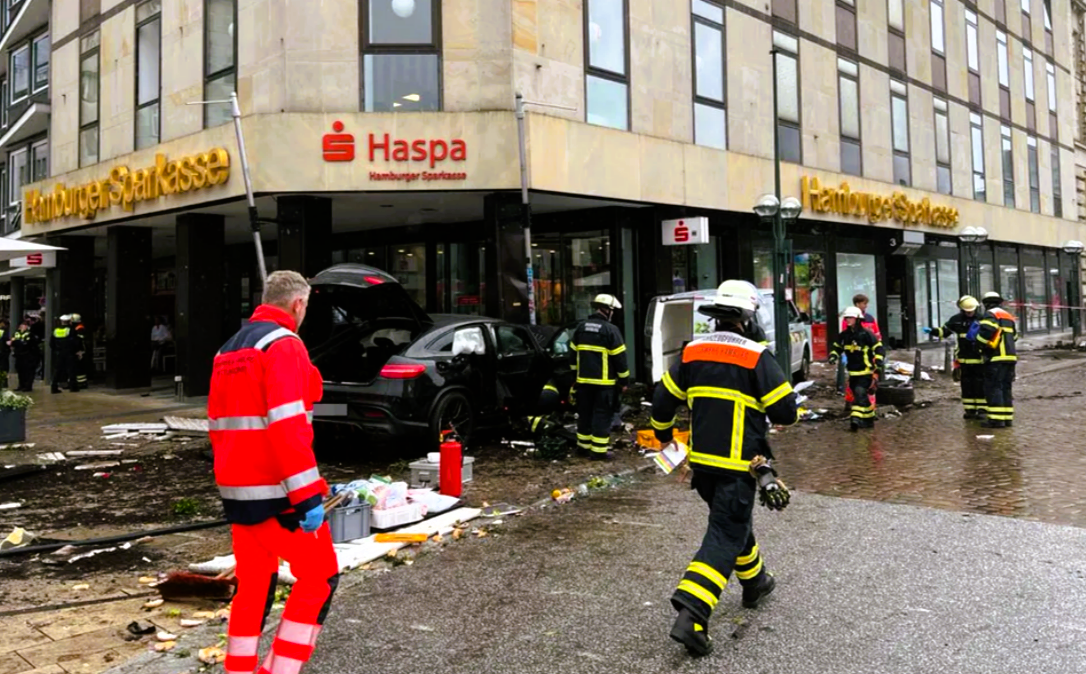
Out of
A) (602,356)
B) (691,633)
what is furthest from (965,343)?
(691,633)

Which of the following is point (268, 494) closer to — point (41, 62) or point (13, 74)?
point (41, 62)

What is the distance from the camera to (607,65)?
14.9 meters

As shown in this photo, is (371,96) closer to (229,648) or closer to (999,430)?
(999,430)

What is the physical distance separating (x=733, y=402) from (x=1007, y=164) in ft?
96.7

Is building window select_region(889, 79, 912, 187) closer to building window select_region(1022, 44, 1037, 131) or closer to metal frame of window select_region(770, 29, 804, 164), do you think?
metal frame of window select_region(770, 29, 804, 164)

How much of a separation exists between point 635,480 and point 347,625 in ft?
14.2

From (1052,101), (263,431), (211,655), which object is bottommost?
(211,655)

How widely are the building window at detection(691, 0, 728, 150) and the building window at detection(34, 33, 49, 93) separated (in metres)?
17.5

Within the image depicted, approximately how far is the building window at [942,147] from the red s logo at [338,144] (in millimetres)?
18742

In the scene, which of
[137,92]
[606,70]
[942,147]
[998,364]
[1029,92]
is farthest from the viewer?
[1029,92]

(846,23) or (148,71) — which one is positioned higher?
(846,23)

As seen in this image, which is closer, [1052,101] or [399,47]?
[399,47]

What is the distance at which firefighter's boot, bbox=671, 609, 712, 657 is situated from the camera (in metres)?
3.73

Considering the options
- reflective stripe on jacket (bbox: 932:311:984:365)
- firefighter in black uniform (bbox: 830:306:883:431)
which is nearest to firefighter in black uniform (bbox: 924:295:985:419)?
reflective stripe on jacket (bbox: 932:311:984:365)
